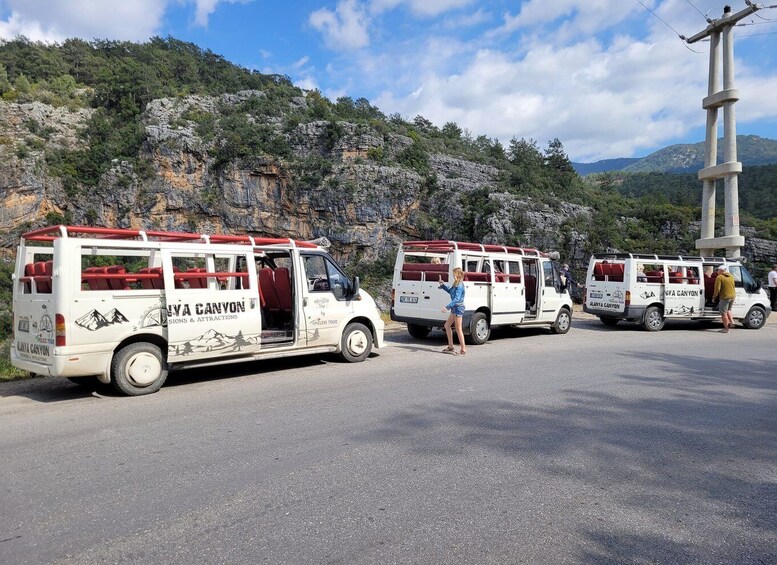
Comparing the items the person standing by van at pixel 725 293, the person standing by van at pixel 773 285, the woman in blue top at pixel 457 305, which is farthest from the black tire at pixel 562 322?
the person standing by van at pixel 773 285

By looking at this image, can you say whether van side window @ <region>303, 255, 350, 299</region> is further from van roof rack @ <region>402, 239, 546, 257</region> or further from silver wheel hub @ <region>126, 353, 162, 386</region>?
silver wheel hub @ <region>126, 353, 162, 386</region>

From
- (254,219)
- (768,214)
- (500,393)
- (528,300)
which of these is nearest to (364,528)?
(500,393)

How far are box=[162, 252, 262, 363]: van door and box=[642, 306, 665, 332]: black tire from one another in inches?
440

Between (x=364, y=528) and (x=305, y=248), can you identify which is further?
(x=305, y=248)

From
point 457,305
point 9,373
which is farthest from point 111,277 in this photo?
point 457,305

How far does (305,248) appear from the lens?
29.6 ft

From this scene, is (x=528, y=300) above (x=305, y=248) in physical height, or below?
below

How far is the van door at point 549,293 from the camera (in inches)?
512

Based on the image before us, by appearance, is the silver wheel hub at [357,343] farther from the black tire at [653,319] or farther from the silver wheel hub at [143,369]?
the black tire at [653,319]

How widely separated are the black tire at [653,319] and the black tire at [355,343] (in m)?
8.85

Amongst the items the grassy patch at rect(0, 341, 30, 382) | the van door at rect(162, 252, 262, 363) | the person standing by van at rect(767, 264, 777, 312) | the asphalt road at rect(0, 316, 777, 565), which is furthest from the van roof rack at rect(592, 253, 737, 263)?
the grassy patch at rect(0, 341, 30, 382)

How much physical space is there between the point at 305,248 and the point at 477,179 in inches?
1657

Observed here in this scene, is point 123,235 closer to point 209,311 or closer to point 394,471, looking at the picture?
point 209,311

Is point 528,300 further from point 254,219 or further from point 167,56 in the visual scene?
point 167,56
